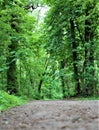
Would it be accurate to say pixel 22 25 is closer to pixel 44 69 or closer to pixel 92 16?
pixel 92 16

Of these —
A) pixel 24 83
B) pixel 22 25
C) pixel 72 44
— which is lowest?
pixel 24 83

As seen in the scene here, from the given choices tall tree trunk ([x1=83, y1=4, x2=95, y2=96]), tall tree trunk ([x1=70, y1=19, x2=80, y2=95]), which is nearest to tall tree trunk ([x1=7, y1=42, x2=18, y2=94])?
tall tree trunk ([x1=70, y1=19, x2=80, y2=95])

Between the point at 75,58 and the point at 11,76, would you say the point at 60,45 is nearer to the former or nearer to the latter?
the point at 75,58

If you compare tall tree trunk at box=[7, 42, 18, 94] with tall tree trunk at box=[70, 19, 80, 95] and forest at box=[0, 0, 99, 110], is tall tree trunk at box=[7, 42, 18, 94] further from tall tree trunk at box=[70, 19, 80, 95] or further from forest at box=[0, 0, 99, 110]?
tall tree trunk at box=[70, 19, 80, 95]

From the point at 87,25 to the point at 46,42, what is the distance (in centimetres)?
516

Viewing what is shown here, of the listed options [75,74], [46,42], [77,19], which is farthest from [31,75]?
[77,19]

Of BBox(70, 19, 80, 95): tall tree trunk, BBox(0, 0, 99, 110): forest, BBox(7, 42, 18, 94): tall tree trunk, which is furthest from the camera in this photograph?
BBox(70, 19, 80, 95): tall tree trunk

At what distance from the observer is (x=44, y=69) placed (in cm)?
3056

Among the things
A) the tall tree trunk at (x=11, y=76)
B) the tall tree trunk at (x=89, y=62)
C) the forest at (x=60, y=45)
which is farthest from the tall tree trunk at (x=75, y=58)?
the tall tree trunk at (x=11, y=76)

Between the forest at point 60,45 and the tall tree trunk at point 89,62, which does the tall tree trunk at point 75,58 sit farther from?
the tall tree trunk at point 89,62

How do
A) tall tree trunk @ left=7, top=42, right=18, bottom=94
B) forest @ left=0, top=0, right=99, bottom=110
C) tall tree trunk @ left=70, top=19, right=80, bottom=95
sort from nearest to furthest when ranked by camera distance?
forest @ left=0, top=0, right=99, bottom=110
tall tree trunk @ left=7, top=42, right=18, bottom=94
tall tree trunk @ left=70, top=19, right=80, bottom=95

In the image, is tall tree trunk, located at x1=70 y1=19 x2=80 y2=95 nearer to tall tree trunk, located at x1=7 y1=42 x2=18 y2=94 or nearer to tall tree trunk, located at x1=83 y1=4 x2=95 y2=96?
tall tree trunk, located at x1=83 y1=4 x2=95 y2=96

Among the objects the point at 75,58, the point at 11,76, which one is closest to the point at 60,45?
the point at 75,58

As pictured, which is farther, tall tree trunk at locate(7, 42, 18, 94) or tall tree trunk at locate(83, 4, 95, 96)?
tall tree trunk at locate(7, 42, 18, 94)
